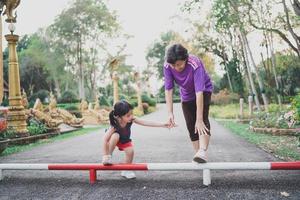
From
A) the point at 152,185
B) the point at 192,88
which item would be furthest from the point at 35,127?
the point at 192,88

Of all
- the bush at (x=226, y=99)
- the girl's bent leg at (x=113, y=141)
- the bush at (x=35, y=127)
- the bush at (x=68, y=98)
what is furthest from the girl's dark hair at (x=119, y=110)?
the bush at (x=68, y=98)

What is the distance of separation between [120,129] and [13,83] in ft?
23.5

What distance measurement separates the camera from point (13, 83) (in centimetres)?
1012

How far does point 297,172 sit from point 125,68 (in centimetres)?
4631

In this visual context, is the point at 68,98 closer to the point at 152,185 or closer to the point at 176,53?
the point at 152,185

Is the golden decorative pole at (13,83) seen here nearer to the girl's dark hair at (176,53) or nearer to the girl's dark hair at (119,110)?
the girl's dark hair at (119,110)

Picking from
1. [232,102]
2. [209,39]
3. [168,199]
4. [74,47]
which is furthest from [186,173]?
[74,47]

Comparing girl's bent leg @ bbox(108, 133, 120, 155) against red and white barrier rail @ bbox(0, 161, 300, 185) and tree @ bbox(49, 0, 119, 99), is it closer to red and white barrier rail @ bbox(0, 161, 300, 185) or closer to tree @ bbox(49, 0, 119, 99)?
red and white barrier rail @ bbox(0, 161, 300, 185)

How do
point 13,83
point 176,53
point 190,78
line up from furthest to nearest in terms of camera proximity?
point 13,83
point 190,78
point 176,53

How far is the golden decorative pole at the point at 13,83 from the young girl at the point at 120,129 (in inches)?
258

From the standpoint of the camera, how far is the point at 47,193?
12.0 ft

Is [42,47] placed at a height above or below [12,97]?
above

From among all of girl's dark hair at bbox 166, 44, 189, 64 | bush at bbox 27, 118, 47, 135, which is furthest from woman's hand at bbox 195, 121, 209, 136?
bush at bbox 27, 118, 47, 135

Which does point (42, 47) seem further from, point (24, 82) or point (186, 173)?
point (186, 173)
